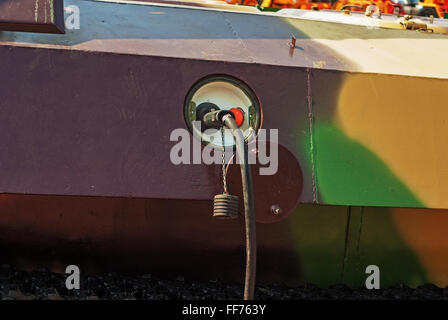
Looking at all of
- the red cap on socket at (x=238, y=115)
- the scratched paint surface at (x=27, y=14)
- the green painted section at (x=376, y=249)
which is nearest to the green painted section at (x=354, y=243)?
the green painted section at (x=376, y=249)

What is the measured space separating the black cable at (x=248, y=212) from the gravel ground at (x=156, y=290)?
0.34 metres

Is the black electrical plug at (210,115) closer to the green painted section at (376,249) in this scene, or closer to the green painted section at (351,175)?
the green painted section at (351,175)

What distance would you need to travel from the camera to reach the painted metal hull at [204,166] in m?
2.44

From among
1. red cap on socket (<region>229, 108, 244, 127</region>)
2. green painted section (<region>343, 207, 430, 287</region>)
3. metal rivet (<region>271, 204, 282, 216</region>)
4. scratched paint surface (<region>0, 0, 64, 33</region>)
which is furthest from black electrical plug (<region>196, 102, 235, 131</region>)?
green painted section (<region>343, 207, 430, 287</region>)

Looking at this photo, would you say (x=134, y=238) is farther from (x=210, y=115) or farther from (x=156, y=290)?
(x=210, y=115)

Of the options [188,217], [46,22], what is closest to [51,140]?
[46,22]

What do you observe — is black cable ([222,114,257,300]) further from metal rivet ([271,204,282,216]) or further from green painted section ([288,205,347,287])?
green painted section ([288,205,347,287])

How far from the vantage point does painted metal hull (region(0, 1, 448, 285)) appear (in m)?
2.44

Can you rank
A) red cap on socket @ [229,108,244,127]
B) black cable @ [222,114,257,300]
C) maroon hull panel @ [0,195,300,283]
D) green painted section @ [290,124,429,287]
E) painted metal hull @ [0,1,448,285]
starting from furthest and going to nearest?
green painted section @ [290,124,429,287]
maroon hull panel @ [0,195,300,283]
red cap on socket @ [229,108,244,127]
painted metal hull @ [0,1,448,285]
black cable @ [222,114,257,300]

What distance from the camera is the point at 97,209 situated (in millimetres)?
2740

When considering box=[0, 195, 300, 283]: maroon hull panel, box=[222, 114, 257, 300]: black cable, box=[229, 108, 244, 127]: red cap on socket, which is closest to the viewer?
box=[222, 114, 257, 300]: black cable

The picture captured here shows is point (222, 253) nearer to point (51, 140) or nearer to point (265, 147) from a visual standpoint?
point (265, 147)

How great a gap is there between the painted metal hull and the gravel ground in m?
0.08
